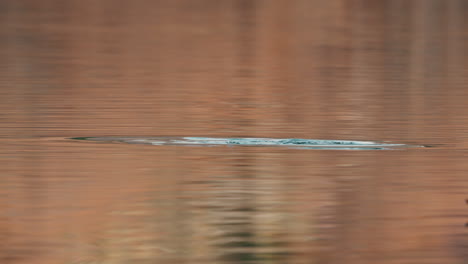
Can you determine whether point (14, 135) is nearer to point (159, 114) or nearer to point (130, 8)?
point (159, 114)

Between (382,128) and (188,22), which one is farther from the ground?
(188,22)

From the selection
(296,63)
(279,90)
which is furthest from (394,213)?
(296,63)

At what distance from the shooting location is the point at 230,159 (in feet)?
36.9

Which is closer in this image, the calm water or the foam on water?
the calm water

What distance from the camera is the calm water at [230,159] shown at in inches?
315

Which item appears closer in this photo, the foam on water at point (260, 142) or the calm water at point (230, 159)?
the calm water at point (230, 159)

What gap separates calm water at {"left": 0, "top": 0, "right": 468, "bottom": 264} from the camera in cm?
801

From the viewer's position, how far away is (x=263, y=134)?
13.1 metres

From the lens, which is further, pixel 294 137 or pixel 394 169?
pixel 294 137

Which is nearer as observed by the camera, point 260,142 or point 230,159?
point 230,159

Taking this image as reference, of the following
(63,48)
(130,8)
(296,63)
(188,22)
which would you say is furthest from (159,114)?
(130,8)

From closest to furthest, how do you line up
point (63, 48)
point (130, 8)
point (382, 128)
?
point (382, 128) < point (63, 48) < point (130, 8)

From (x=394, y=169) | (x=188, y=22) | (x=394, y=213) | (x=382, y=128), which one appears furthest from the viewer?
(x=188, y=22)

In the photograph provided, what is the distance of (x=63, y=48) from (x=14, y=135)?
15.0 metres
